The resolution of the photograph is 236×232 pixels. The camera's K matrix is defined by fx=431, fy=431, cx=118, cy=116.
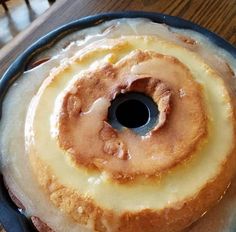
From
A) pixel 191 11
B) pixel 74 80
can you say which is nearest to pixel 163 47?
pixel 74 80

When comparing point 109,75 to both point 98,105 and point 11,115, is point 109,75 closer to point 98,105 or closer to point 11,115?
point 98,105

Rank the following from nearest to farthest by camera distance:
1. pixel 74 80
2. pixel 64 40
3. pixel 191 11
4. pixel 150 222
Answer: pixel 150 222 < pixel 74 80 < pixel 64 40 < pixel 191 11

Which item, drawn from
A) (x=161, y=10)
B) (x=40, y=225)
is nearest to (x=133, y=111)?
(x=40, y=225)

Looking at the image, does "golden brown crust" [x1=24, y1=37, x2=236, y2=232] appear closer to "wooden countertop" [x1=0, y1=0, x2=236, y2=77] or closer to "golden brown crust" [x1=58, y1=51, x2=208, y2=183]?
"golden brown crust" [x1=58, y1=51, x2=208, y2=183]

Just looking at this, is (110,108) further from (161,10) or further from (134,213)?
(161,10)

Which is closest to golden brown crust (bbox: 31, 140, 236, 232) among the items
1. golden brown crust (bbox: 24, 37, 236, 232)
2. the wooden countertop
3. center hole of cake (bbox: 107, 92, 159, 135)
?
golden brown crust (bbox: 24, 37, 236, 232)

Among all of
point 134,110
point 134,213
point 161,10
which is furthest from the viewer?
point 161,10
